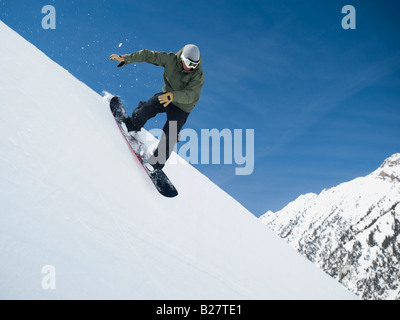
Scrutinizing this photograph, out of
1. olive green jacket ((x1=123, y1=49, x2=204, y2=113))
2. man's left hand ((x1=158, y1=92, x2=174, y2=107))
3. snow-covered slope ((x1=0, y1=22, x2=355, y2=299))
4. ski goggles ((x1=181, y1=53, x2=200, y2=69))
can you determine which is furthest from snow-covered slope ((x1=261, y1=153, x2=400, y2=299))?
man's left hand ((x1=158, y1=92, x2=174, y2=107))

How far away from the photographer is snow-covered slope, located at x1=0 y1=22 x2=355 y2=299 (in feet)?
7.48

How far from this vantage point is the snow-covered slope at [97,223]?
2.28 meters

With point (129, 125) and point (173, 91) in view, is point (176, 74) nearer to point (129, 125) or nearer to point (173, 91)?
point (173, 91)

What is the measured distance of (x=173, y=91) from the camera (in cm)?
525

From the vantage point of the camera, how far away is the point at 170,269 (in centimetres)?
306

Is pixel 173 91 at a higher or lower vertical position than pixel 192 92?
higher

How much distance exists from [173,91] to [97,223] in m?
3.02

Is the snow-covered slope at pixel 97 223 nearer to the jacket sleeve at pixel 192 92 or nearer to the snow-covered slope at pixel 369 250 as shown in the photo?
the jacket sleeve at pixel 192 92

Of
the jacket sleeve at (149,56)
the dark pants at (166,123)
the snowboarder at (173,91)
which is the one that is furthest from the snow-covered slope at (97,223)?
the jacket sleeve at (149,56)

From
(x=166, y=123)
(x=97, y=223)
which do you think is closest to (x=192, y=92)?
(x=166, y=123)
